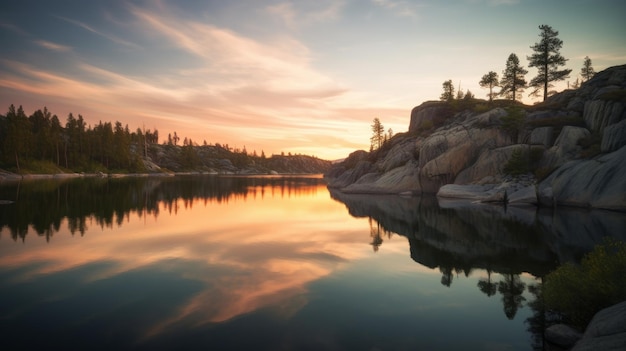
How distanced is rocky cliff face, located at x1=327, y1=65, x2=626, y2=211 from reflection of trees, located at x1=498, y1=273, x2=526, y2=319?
29.0 metres

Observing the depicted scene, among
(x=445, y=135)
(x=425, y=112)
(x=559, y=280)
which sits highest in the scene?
(x=425, y=112)

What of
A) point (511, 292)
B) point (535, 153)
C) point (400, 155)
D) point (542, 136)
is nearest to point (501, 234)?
point (511, 292)

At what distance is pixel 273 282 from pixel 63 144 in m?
143

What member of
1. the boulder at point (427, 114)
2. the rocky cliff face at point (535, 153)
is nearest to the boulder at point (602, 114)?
the rocky cliff face at point (535, 153)

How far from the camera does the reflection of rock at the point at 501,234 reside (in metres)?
19.4

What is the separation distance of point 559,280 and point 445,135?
62.6 meters

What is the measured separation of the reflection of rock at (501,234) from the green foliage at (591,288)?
6917 millimetres

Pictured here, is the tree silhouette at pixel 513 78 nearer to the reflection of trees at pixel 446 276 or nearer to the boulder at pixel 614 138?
the boulder at pixel 614 138

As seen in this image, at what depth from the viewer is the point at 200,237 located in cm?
2508

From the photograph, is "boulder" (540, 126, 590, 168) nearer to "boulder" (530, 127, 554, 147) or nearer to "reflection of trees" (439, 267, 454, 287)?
"boulder" (530, 127, 554, 147)

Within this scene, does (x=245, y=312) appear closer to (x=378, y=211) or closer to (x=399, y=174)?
(x=378, y=211)

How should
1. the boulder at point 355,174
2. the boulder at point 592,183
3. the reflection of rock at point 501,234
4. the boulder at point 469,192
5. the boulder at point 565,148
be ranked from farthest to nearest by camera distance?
the boulder at point 355,174
the boulder at point 469,192
the boulder at point 565,148
the boulder at point 592,183
the reflection of rock at point 501,234

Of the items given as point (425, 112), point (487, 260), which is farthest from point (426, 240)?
point (425, 112)

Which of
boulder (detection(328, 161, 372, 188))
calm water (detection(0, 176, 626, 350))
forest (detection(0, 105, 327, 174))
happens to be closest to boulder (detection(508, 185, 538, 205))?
calm water (detection(0, 176, 626, 350))
